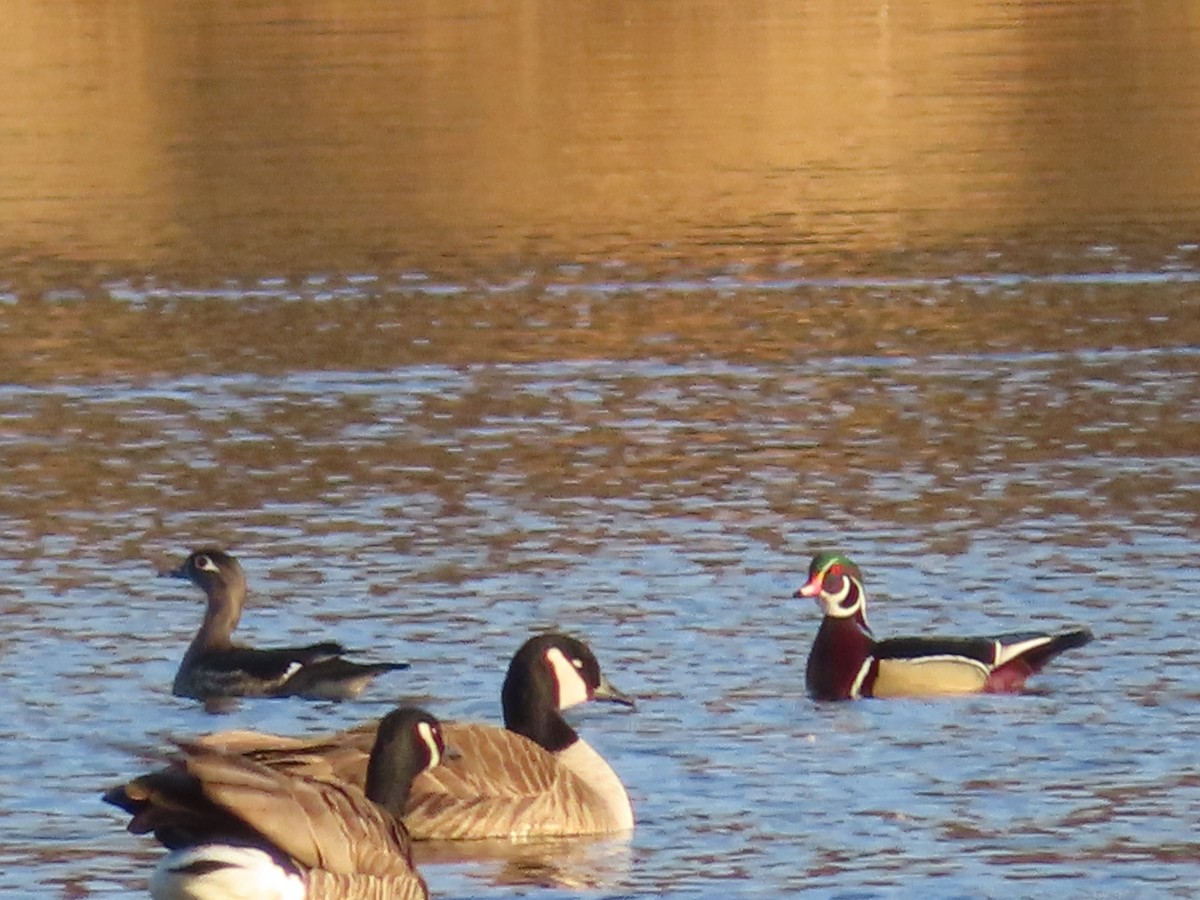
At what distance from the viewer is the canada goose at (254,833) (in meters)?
9.80

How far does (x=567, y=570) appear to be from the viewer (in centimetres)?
1694

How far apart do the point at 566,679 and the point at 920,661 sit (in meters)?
2.35

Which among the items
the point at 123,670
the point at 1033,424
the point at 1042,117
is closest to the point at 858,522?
the point at 1033,424

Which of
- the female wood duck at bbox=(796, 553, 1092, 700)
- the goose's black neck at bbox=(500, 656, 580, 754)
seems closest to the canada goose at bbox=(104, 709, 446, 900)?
the goose's black neck at bbox=(500, 656, 580, 754)

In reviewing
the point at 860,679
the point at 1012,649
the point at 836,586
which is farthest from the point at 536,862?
the point at 836,586

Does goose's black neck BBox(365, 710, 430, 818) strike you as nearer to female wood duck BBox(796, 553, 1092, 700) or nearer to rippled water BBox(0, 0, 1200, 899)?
rippled water BBox(0, 0, 1200, 899)

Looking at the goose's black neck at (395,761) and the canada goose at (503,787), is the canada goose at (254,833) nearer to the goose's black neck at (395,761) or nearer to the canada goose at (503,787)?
the goose's black neck at (395,761)

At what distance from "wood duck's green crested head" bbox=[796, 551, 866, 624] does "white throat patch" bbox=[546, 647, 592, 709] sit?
238 cm

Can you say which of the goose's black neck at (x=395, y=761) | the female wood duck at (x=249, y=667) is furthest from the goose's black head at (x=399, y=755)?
the female wood duck at (x=249, y=667)

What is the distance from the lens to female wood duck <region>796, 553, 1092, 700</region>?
563 inches

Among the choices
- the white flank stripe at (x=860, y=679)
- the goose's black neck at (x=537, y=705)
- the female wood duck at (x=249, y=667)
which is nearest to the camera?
the goose's black neck at (x=537, y=705)

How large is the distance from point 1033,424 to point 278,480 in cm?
531

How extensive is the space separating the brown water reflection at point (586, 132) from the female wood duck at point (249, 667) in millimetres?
14492

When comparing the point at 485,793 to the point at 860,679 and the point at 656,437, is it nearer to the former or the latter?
the point at 860,679
